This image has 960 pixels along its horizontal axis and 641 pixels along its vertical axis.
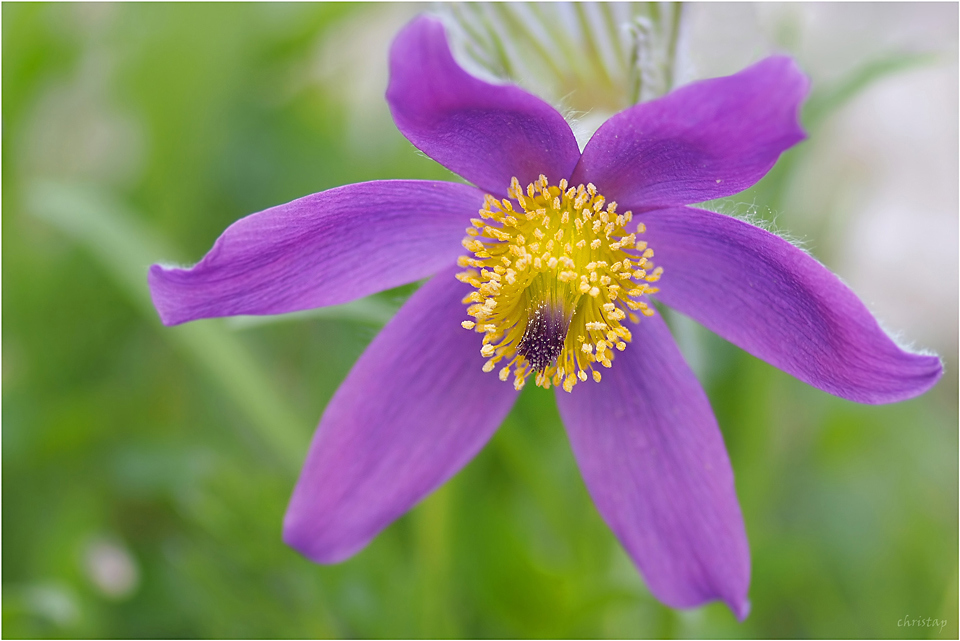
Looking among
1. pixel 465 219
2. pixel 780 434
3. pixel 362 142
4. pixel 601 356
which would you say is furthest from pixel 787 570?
pixel 362 142

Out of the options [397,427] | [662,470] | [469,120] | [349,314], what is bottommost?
[662,470]

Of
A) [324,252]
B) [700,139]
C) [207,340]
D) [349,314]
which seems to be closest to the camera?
[700,139]

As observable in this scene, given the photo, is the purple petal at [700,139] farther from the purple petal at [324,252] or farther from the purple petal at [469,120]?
the purple petal at [324,252]

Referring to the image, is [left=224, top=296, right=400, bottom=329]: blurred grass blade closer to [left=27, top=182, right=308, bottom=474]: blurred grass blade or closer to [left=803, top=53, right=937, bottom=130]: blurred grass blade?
[left=27, top=182, right=308, bottom=474]: blurred grass blade

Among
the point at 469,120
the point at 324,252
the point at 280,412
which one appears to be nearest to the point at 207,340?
the point at 280,412

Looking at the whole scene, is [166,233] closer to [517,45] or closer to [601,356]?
[517,45]

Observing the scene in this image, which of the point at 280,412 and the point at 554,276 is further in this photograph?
the point at 280,412

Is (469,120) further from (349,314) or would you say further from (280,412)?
(280,412)
